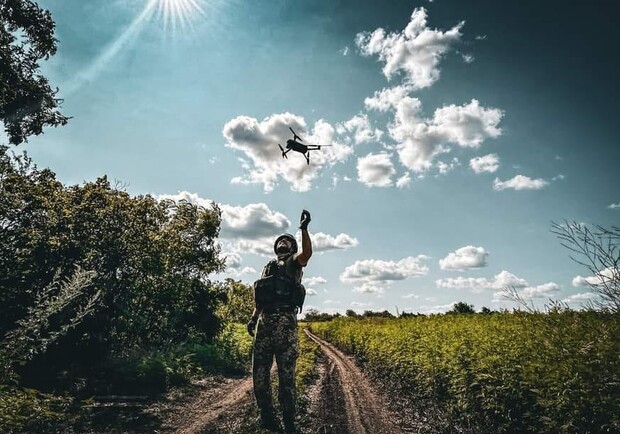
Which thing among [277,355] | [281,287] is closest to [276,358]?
[277,355]

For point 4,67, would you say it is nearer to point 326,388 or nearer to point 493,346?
point 326,388

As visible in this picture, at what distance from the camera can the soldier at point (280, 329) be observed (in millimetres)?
5652

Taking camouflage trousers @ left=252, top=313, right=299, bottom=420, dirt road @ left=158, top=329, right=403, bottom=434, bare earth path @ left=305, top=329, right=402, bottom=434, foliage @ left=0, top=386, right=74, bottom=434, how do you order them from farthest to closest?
bare earth path @ left=305, top=329, right=402, bottom=434 < dirt road @ left=158, top=329, right=403, bottom=434 < camouflage trousers @ left=252, top=313, right=299, bottom=420 < foliage @ left=0, top=386, right=74, bottom=434

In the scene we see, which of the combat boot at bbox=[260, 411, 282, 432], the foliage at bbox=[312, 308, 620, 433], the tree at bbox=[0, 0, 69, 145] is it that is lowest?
the combat boot at bbox=[260, 411, 282, 432]

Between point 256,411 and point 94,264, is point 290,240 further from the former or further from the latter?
point 94,264

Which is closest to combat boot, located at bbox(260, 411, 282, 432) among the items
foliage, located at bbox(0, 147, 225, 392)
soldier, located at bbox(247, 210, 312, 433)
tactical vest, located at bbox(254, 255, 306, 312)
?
soldier, located at bbox(247, 210, 312, 433)

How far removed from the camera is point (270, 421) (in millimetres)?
5734

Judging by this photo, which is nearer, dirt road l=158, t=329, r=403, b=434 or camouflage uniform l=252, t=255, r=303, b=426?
camouflage uniform l=252, t=255, r=303, b=426

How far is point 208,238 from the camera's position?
65.3 ft

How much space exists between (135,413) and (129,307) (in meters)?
6.52

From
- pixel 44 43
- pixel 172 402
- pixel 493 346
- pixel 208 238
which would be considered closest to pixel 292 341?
pixel 493 346

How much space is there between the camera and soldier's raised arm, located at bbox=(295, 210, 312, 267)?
19.1 ft

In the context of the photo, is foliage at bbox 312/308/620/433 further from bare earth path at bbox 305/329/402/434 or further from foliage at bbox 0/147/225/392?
foliage at bbox 0/147/225/392

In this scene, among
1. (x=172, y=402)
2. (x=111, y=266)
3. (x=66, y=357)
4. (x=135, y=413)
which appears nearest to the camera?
(x=135, y=413)
